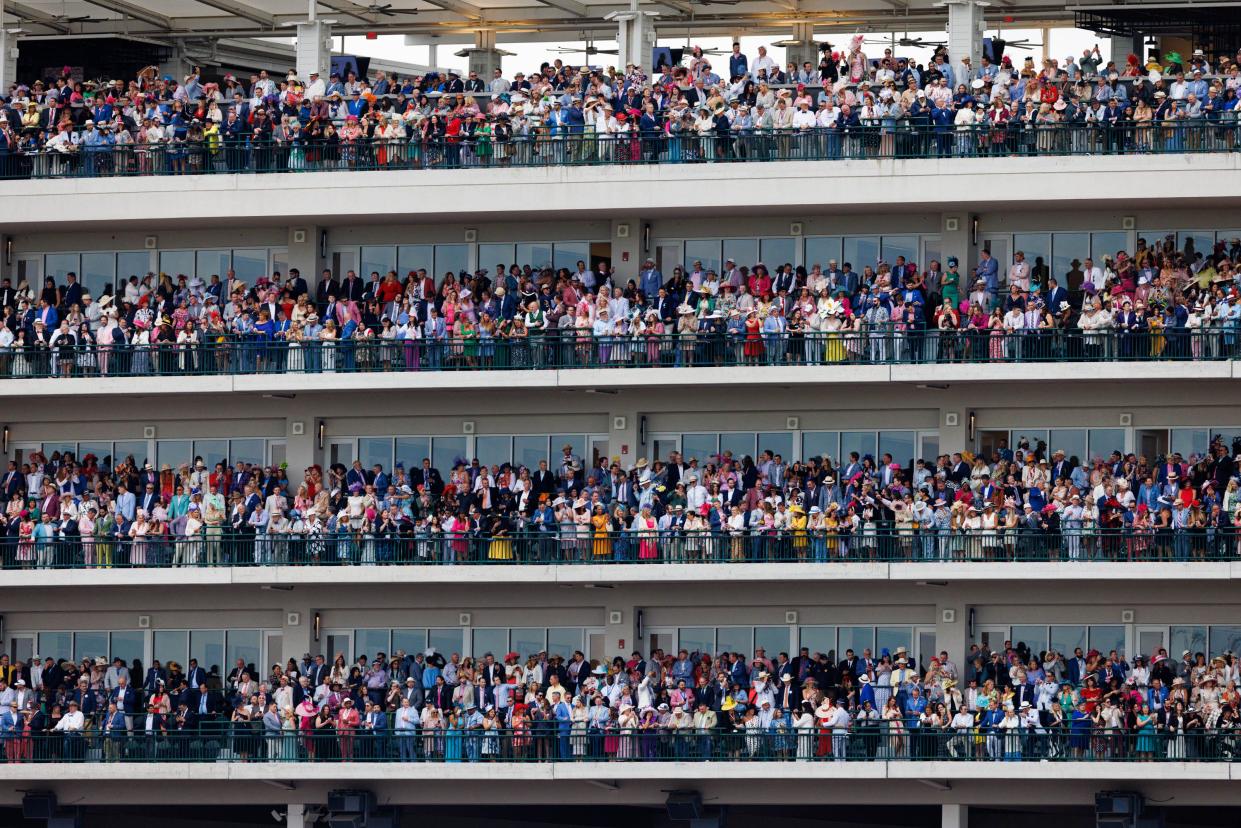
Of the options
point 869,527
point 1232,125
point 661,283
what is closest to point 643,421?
point 661,283

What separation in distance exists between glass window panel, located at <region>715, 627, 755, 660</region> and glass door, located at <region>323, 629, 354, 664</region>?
645 centimetres

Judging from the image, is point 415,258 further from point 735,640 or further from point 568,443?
point 735,640

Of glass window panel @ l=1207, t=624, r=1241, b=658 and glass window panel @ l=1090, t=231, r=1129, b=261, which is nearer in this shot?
glass window panel @ l=1207, t=624, r=1241, b=658

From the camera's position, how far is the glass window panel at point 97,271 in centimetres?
4734

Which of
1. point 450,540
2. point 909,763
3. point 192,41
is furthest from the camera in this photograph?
point 192,41

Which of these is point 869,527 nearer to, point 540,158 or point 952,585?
point 952,585

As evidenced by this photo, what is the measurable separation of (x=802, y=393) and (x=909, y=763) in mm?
7331

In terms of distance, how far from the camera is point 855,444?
4434 centimetres

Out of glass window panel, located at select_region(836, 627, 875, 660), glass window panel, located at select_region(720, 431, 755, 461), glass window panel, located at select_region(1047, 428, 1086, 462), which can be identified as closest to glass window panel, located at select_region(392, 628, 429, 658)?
glass window panel, located at select_region(720, 431, 755, 461)

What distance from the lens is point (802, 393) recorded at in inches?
1748

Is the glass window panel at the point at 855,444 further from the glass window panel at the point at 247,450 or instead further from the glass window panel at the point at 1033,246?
the glass window panel at the point at 247,450

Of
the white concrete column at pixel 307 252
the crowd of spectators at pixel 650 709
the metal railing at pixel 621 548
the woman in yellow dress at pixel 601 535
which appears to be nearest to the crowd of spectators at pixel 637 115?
the white concrete column at pixel 307 252

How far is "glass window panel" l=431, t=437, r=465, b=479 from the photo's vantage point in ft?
150

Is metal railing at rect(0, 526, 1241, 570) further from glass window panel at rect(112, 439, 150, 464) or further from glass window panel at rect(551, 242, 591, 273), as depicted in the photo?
glass window panel at rect(551, 242, 591, 273)
